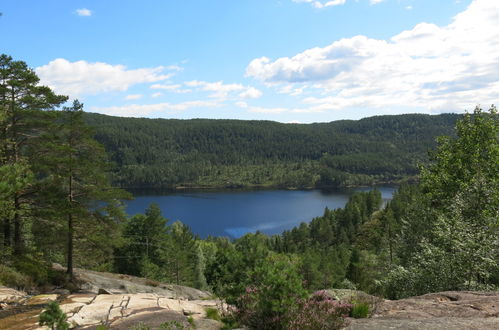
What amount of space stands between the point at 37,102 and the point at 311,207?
18071 cm

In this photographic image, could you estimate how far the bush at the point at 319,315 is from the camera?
787 cm

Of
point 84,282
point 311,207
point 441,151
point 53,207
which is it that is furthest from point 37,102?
point 311,207

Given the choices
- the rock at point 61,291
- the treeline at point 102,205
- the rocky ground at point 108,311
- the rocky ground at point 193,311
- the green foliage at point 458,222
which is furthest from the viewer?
the rock at point 61,291

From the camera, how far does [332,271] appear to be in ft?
227

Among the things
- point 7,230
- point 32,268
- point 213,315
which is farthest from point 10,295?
point 213,315

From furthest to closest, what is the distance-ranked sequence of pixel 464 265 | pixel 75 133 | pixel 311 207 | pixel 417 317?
1. pixel 311 207
2. pixel 75 133
3. pixel 464 265
4. pixel 417 317

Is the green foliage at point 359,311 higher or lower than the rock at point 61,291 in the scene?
higher

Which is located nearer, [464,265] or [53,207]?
[464,265]

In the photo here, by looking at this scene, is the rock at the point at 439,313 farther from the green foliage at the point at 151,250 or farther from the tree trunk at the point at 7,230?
the green foliage at the point at 151,250

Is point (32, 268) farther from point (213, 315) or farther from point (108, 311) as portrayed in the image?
point (213, 315)

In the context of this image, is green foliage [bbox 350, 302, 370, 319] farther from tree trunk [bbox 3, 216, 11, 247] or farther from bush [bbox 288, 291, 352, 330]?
tree trunk [bbox 3, 216, 11, 247]

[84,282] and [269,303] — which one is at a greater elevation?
[269,303]

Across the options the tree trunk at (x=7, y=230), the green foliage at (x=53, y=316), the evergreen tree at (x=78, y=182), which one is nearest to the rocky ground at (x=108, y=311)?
the green foliage at (x=53, y=316)

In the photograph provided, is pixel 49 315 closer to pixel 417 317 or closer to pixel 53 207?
pixel 417 317
